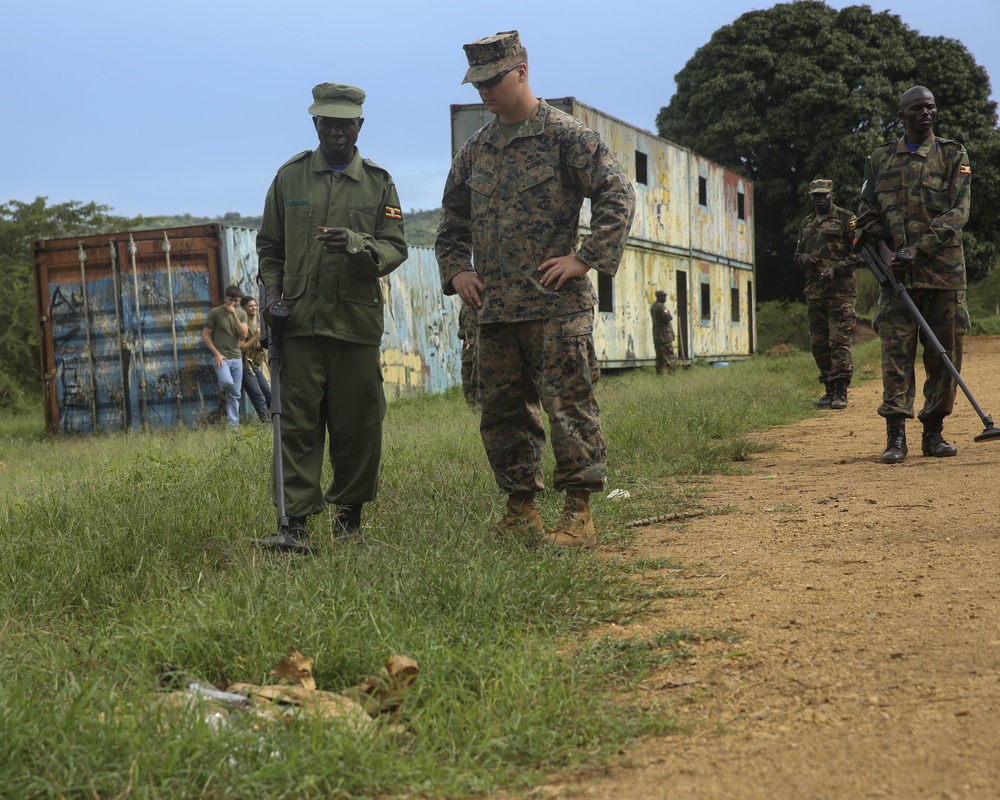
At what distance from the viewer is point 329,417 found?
15.6 feet

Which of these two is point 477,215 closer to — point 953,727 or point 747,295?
point 953,727

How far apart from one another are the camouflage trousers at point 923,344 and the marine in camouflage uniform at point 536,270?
308cm

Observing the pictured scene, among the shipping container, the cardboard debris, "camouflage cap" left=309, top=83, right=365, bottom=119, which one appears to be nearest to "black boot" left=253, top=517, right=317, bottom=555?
the cardboard debris

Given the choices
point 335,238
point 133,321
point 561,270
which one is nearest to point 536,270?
point 561,270

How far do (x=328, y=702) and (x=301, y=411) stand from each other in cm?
206

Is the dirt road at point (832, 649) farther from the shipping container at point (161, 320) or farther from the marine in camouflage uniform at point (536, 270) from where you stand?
the shipping container at point (161, 320)

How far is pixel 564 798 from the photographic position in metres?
2.36

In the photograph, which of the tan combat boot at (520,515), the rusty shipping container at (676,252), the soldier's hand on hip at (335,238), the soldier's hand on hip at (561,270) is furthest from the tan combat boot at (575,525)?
the rusty shipping container at (676,252)

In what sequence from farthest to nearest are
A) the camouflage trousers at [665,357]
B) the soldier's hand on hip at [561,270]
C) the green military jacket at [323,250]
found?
1. the camouflage trousers at [665,357]
2. the green military jacket at [323,250]
3. the soldier's hand on hip at [561,270]

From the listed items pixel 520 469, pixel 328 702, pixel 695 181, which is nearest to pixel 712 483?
pixel 520 469

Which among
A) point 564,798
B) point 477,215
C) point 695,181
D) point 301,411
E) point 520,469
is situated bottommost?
point 564,798

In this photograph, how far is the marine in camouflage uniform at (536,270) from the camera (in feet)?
15.0

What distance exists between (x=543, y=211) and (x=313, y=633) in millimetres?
2255

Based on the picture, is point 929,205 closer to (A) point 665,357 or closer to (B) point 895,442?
(B) point 895,442
